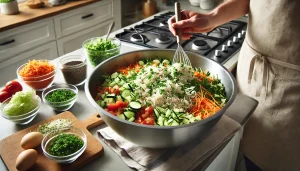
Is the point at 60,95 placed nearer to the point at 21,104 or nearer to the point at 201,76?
the point at 21,104

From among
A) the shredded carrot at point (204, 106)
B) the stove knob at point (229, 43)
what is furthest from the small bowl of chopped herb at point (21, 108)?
the stove knob at point (229, 43)

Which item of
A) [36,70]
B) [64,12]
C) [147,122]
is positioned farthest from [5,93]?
[64,12]

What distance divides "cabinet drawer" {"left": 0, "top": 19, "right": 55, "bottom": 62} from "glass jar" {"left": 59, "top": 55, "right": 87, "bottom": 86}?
96 cm

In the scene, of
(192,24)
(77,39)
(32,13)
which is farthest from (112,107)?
(77,39)

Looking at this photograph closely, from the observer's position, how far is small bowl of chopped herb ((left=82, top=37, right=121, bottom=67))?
1252 mm

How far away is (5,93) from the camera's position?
1050 millimetres

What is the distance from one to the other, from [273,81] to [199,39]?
63 cm

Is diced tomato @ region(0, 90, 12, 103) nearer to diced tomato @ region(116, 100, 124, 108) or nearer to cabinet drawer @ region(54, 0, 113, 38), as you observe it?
diced tomato @ region(116, 100, 124, 108)

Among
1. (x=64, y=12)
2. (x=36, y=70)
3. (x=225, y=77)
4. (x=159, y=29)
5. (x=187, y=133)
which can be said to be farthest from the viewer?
(x=64, y=12)

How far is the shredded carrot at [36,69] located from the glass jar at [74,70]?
0.17 feet

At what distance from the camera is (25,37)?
2021mm

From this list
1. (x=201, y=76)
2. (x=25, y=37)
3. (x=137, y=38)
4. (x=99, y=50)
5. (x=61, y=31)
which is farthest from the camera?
(x=61, y=31)

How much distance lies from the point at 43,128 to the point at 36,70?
300 mm

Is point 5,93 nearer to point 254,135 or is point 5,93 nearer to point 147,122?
point 147,122
